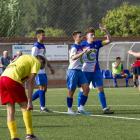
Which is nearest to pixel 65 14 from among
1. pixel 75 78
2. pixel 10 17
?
pixel 10 17

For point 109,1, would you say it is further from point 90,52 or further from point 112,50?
point 90,52

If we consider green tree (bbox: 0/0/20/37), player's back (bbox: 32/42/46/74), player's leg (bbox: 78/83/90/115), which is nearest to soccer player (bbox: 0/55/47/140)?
player's leg (bbox: 78/83/90/115)

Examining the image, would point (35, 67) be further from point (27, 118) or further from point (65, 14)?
point (65, 14)

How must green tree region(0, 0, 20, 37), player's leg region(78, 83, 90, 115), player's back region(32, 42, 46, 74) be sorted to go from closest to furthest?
1. player's leg region(78, 83, 90, 115)
2. player's back region(32, 42, 46, 74)
3. green tree region(0, 0, 20, 37)

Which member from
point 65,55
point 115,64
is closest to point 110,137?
point 115,64

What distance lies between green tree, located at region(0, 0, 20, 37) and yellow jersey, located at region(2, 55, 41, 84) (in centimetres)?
3136

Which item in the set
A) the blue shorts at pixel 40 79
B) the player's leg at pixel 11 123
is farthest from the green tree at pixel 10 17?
the player's leg at pixel 11 123

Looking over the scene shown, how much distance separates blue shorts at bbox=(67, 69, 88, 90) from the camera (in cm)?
825

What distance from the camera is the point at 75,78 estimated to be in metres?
8.26

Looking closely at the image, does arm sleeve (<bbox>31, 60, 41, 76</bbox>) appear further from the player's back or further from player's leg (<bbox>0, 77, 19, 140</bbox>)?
the player's back

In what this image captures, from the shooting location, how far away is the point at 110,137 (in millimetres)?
5527

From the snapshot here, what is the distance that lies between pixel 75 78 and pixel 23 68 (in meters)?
3.38

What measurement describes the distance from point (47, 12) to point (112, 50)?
155ft

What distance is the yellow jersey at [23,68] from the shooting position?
4.92 meters
